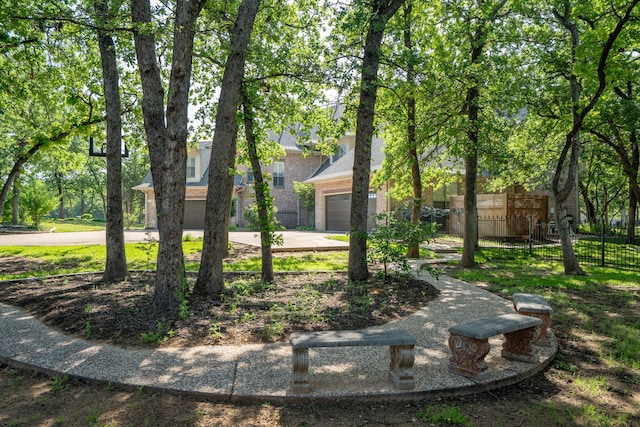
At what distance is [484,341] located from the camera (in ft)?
12.2

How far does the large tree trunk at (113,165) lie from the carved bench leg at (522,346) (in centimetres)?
703

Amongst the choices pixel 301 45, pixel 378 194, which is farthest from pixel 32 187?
pixel 301 45

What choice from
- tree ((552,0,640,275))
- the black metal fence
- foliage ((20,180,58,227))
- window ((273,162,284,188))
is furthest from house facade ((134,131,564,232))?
tree ((552,0,640,275))

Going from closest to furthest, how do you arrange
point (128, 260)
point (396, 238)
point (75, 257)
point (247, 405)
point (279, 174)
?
point (247, 405) < point (396, 238) < point (128, 260) < point (75, 257) < point (279, 174)

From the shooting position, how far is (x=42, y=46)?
30.9 feet

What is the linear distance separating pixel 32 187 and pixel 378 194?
2015cm

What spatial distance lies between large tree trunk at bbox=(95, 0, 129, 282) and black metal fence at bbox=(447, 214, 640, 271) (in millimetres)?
13150

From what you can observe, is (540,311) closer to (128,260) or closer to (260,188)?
(260,188)

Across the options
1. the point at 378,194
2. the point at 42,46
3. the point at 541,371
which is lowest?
the point at 541,371

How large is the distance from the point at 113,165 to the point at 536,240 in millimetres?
18470

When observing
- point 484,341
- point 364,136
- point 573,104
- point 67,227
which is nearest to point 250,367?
point 484,341

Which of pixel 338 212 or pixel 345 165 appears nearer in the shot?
pixel 345 165

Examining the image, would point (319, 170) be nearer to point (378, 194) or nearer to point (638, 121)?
point (378, 194)

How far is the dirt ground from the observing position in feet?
10.3
